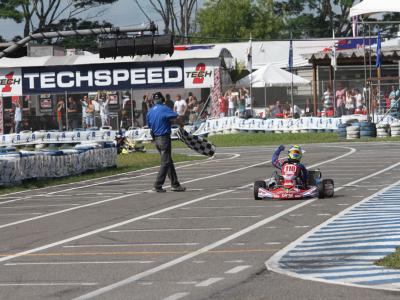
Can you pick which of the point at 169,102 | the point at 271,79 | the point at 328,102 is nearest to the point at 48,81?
the point at 169,102

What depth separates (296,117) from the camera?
43.2 meters

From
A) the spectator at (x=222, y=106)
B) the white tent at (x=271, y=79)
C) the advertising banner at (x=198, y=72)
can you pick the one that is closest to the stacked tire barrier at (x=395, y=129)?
the spectator at (x=222, y=106)

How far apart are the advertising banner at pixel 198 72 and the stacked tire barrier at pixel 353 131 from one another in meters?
8.68

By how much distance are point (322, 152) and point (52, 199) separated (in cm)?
1333

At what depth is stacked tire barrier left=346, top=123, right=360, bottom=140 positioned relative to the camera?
126 ft

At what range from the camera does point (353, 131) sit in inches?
1512

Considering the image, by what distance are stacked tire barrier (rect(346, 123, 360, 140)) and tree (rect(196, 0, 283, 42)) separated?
1856 inches

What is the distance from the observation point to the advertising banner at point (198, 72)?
45578mm

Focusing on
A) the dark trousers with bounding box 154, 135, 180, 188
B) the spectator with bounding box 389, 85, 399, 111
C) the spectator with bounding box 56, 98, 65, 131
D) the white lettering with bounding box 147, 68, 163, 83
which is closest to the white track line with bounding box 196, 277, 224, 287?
the dark trousers with bounding box 154, 135, 180, 188

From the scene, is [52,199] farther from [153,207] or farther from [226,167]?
[226,167]

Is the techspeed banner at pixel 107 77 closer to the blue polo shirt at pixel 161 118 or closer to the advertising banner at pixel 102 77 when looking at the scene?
the advertising banner at pixel 102 77

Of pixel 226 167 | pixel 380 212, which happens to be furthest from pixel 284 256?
pixel 226 167

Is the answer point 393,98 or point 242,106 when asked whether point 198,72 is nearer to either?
point 242,106

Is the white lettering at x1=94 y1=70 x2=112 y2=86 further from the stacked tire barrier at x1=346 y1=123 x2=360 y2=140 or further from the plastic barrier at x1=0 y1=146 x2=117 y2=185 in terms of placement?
the plastic barrier at x1=0 y1=146 x2=117 y2=185
